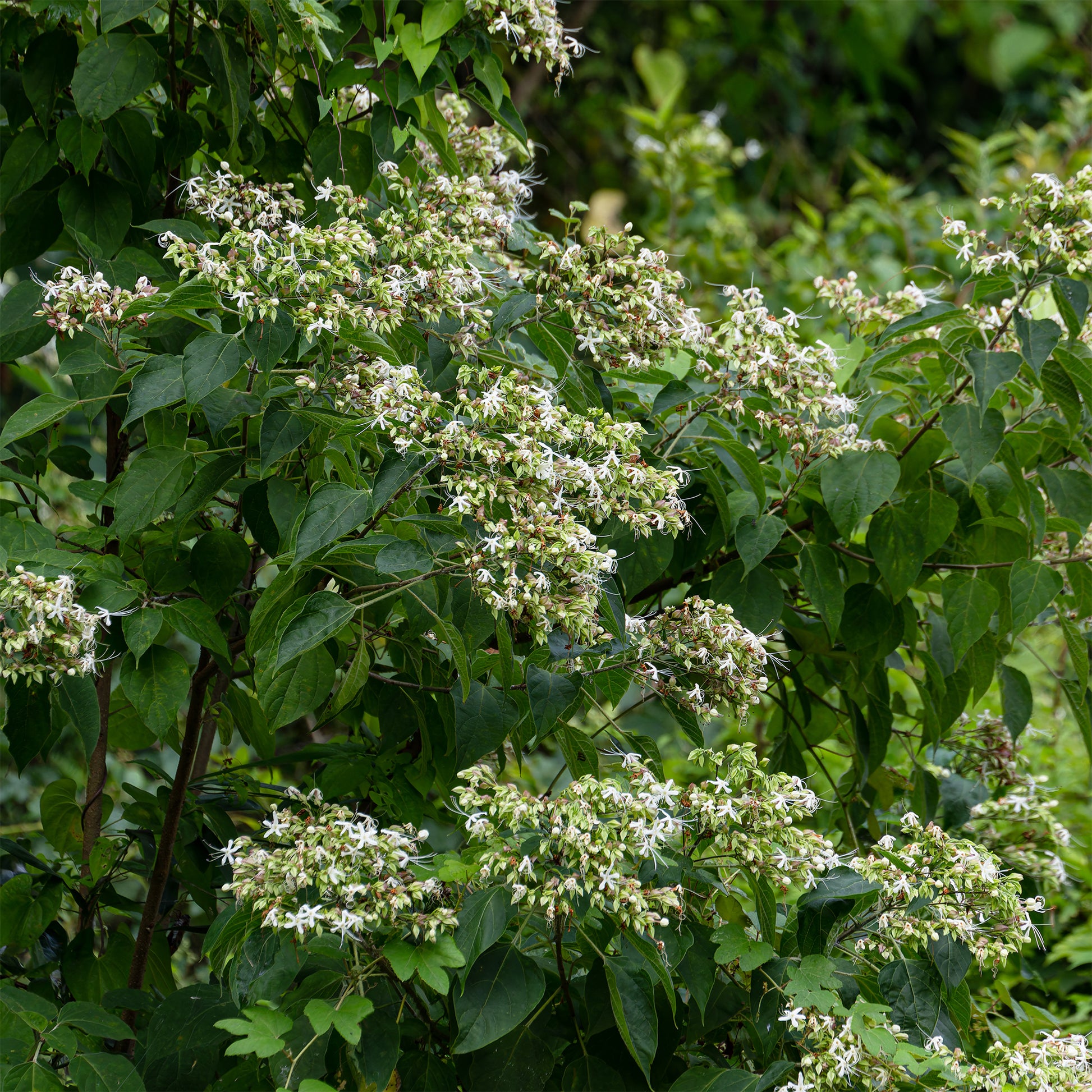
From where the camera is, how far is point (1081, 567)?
60.6 inches

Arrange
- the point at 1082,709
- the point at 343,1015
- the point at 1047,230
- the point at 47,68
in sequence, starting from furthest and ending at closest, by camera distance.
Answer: the point at 1082,709, the point at 47,68, the point at 1047,230, the point at 343,1015

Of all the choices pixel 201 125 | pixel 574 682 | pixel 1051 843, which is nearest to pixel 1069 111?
pixel 1051 843

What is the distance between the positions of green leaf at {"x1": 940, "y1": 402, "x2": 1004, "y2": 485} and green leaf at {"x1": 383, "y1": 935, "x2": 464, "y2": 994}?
2.63 ft

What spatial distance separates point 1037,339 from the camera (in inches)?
54.4

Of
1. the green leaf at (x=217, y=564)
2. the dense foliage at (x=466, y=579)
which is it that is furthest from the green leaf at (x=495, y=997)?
the green leaf at (x=217, y=564)

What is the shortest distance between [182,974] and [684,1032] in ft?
6.46

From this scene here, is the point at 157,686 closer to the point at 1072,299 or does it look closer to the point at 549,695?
the point at 549,695

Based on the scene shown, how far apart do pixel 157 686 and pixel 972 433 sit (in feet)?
3.28

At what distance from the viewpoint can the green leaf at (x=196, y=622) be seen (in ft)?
4.15

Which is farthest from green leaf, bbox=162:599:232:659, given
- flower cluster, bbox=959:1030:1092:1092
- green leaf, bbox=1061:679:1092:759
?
green leaf, bbox=1061:679:1092:759

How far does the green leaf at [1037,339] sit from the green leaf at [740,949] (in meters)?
0.73

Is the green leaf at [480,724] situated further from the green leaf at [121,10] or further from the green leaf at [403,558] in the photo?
the green leaf at [121,10]

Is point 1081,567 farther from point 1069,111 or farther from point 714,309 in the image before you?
point 1069,111

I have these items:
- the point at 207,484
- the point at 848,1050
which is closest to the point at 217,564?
the point at 207,484
